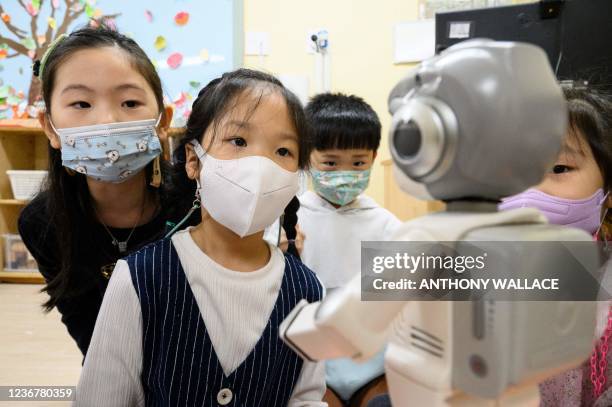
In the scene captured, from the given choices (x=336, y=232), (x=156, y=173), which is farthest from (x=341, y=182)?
(x=156, y=173)

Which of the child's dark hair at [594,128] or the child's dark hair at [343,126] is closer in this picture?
the child's dark hair at [594,128]

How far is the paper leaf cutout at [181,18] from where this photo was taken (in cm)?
302

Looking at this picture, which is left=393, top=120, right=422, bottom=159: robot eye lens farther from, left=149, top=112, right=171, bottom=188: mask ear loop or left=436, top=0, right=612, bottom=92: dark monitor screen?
left=436, top=0, right=612, bottom=92: dark monitor screen

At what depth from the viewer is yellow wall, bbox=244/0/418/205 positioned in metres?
2.92

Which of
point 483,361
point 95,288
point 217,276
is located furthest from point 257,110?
point 95,288

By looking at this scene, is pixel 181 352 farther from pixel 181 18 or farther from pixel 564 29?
pixel 181 18

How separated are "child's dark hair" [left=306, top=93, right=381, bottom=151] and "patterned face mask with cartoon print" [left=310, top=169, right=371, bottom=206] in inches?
3.2

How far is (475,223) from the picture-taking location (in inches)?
16.2

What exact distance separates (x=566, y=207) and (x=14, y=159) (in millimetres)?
3239

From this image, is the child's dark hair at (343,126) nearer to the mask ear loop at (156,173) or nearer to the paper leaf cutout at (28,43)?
the mask ear loop at (156,173)

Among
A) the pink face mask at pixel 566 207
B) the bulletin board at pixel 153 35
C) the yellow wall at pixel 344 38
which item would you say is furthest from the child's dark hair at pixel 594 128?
the bulletin board at pixel 153 35

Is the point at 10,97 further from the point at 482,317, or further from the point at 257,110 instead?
the point at 482,317

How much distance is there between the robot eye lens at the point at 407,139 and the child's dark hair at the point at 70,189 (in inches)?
31.6

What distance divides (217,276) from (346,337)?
38cm
